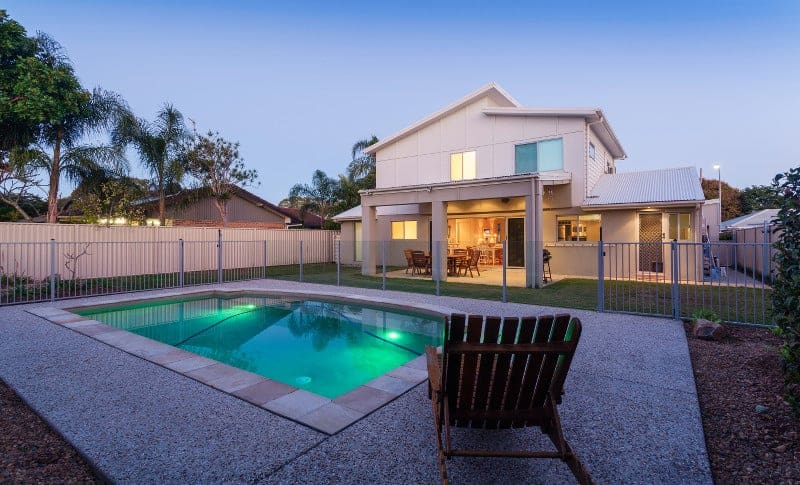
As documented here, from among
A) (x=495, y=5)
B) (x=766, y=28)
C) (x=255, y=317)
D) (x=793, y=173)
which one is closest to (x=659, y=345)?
(x=793, y=173)

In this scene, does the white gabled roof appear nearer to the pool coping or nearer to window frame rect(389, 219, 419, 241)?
window frame rect(389, 219, 419, 241)

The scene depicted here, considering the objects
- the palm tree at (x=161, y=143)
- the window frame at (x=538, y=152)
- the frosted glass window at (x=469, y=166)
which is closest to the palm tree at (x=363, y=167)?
the frosted glass window at (x=469, y=166)

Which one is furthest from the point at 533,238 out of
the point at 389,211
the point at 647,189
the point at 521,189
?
the point at 389,211

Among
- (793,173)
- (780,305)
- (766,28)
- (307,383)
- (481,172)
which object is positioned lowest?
(307,383)

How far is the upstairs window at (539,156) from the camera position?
47.6ft

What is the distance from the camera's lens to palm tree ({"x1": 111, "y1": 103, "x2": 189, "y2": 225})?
15613mm

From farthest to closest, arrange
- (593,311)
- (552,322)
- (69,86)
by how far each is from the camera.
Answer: (69,86) < (593,311) < (552,322)

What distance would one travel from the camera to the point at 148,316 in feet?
29.3

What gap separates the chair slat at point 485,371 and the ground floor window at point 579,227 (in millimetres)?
13746

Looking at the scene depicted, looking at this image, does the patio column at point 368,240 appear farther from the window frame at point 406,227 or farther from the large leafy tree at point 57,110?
the large leafy tree at point 57,110

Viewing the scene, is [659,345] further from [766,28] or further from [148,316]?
[766,28]

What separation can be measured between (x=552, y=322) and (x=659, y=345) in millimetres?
4384

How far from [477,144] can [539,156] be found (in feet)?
8.78

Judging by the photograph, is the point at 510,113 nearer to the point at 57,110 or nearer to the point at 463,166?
the point at 463,166
